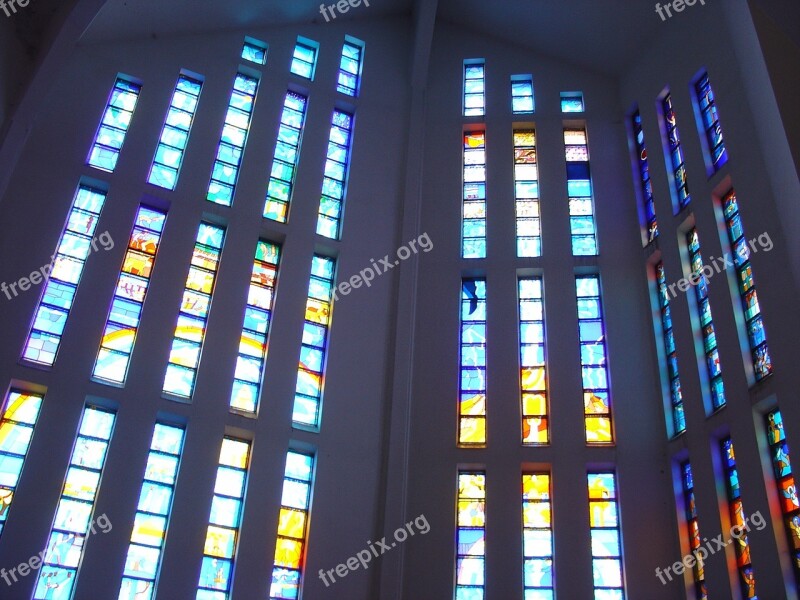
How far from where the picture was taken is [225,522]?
11141mm

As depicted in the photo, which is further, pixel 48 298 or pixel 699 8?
pixel 699 8

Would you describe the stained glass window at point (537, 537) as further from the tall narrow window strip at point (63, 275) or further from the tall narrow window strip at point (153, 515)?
the tall narrow window strip at point (63, 275)

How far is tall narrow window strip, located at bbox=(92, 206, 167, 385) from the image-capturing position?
37.3ft

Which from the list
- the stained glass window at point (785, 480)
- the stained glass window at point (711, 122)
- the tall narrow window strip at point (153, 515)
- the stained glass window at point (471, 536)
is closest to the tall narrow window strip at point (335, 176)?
the tall narrow window strip at point (153, 515)

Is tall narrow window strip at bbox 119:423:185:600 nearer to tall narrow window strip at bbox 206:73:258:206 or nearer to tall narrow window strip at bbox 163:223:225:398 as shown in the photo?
tall narrow window strip at bbox 163:223:225:398

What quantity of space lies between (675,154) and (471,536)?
22.1ft

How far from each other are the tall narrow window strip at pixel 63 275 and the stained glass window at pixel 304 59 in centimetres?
458

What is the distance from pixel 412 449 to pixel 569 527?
2.46 m

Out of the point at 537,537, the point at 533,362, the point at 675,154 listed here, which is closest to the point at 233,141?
the point at 533,362

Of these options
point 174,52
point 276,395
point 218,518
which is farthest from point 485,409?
point 174,52

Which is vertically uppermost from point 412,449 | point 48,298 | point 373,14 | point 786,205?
point 373,14

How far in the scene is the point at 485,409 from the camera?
12773 millimetres

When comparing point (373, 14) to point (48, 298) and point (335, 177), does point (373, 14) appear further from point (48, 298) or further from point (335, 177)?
point (48, 298)

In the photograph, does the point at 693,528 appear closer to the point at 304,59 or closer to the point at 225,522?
the point at 225,522
